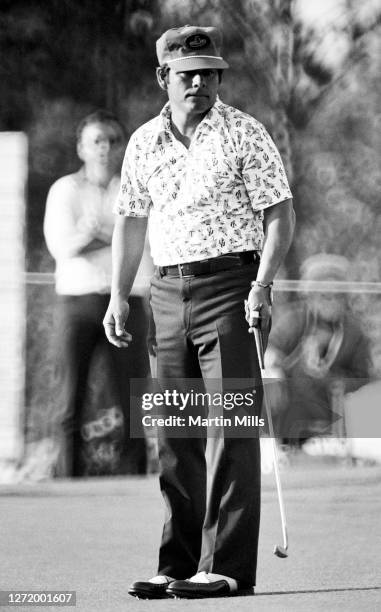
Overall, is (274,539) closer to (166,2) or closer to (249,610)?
(249,610)

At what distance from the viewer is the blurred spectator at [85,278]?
24.8 ft

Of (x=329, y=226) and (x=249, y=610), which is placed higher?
(x=329, y=226)

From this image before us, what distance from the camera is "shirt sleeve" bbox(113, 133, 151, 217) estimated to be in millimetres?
4703

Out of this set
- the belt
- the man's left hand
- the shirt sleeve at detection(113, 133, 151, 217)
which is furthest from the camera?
the shirt sleeve at detection(113, 133, 151, 217)

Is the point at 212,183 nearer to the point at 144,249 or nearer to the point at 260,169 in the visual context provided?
the point at 260,169

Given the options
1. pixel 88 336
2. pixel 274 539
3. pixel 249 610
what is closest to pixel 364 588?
pixel 249 610

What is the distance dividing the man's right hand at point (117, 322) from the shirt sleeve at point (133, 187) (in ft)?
0.92

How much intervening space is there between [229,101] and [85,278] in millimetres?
1112

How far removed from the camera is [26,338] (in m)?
7.61

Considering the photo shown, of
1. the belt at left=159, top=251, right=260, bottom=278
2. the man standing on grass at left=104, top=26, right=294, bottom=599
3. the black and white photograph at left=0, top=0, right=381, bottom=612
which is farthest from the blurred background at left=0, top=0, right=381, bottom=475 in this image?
the belt at left=159, top=251, right=260, bottom=278

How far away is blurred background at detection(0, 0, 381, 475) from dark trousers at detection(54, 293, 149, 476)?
56 mm

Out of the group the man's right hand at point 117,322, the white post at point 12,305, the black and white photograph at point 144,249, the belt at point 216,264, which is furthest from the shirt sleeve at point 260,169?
the white post at point 12,305

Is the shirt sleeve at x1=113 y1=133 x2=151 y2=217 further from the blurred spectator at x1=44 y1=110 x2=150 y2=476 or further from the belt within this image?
the blurred spectator at x1=44 y1=110 x2=150 y2=476

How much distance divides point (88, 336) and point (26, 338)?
0.30 metres
